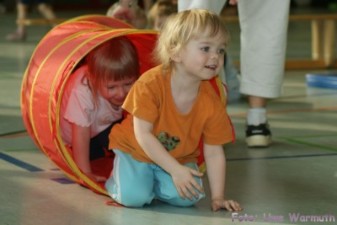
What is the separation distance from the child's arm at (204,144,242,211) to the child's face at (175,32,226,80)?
0.75 ft

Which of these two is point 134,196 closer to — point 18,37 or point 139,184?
point 139,184

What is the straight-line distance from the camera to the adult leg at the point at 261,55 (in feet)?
11.3

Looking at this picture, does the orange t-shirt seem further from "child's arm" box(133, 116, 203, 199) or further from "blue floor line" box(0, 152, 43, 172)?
"blue floor line" box(0, 152, 43, 172)

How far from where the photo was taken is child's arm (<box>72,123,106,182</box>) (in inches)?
114

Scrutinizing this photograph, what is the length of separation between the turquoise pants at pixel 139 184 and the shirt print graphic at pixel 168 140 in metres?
0.08

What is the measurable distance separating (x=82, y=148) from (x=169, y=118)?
44cm

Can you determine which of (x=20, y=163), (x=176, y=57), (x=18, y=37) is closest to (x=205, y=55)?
(x=176, y=57)

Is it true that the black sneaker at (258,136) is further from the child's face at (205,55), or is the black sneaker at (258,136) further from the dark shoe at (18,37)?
the dark shoe at (18,37)

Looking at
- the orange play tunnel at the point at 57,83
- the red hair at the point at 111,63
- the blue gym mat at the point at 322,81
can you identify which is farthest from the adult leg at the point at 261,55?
the blue gym mat at the point at 322,81

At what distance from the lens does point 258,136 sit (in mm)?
3422

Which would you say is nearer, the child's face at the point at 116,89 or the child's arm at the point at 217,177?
the child's arm at the point at 217,177

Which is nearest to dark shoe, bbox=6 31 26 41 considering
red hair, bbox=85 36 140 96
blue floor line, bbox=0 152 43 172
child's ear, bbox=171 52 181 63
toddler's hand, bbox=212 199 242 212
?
blue floor line, bbox=0 152 43 172

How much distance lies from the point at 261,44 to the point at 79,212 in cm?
127

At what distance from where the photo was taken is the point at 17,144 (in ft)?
11.5
